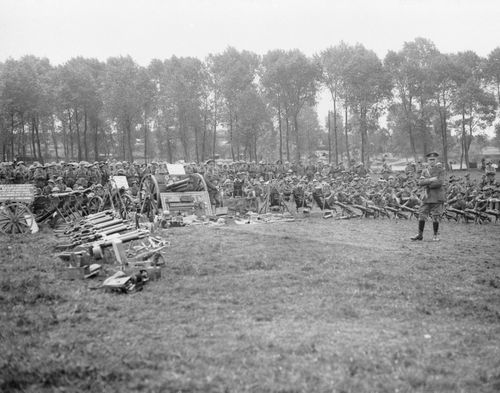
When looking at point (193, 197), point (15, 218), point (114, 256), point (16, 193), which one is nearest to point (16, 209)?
point (15, 218)

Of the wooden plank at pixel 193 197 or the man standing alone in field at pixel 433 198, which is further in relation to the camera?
the wooden plank at pixel 193 197

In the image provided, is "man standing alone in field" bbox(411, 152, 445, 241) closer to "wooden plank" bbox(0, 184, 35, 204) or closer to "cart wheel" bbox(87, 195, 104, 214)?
"cart wheel" bbox(87, 195, 104, 214)

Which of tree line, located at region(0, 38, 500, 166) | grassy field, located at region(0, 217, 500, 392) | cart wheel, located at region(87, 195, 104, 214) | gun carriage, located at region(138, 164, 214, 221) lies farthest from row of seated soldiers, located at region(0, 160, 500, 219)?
tree line, located at region(0, 38, 500, 166)

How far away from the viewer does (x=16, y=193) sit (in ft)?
38.8

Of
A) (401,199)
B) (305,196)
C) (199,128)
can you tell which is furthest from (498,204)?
(199,128)

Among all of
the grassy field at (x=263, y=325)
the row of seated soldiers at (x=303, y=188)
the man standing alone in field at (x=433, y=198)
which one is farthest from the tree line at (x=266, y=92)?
the grassy field at (x=263, y=325)

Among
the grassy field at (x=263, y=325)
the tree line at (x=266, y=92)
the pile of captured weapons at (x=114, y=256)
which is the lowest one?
the grassy field at (x=263, y=325)

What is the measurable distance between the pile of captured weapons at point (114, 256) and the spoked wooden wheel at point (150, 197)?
3546mm

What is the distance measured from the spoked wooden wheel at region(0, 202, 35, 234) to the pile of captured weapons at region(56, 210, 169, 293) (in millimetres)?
2023

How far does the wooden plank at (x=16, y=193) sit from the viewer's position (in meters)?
11.7

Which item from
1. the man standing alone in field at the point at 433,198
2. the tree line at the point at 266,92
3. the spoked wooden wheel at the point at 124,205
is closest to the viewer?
the man standing alone in field at the point at 433,198

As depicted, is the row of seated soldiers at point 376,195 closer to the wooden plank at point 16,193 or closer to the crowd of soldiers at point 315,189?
the crowd of soldiers at point 315,189

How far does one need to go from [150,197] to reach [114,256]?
5901mm

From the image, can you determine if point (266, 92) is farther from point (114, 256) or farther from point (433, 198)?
point (114, 256)
